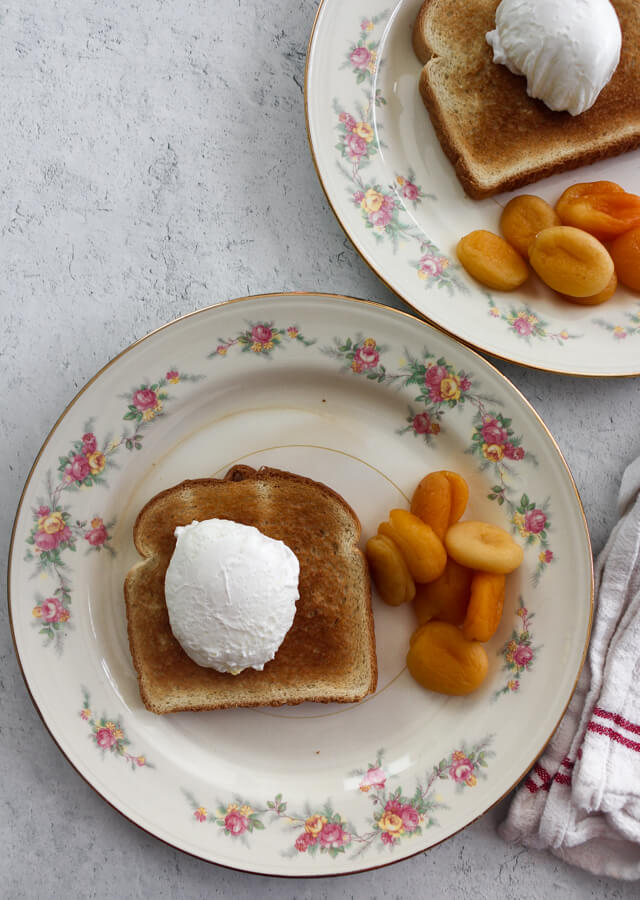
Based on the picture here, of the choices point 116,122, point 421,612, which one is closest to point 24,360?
point 116,122

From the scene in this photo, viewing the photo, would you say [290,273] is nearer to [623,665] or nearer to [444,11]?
[444,11]

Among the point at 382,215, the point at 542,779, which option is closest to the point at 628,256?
the point at 382,215

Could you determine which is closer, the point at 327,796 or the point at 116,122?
the point at 327,796

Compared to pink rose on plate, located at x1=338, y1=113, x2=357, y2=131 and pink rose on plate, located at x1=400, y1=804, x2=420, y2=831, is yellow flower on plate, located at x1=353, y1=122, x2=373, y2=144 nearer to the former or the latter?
pink rose on plate, located at x1=338, y1=113, x2=357, y2=131

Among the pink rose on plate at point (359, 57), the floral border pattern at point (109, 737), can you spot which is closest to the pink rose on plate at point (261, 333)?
the pink rose on plate at point (359, 57)

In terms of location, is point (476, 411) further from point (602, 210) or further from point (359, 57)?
point (359, 57)

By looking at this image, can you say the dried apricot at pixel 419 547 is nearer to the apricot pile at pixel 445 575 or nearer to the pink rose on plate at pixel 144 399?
the apricot pile at pixel 445 575
